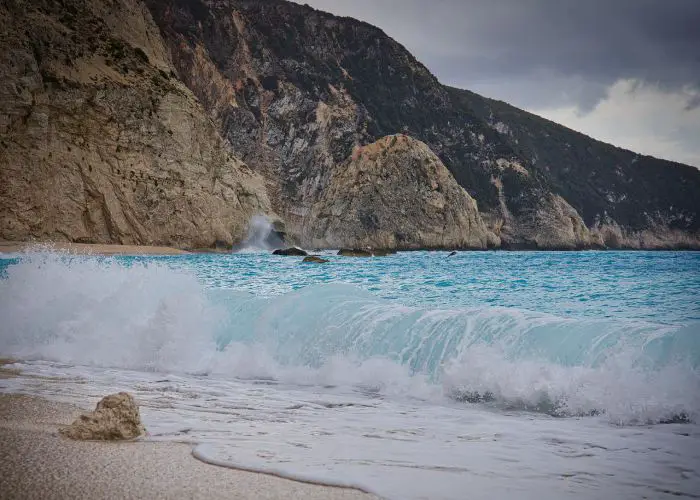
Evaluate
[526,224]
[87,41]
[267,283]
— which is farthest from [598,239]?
[267,283]

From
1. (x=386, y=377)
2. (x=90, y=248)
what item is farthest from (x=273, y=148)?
(x=386, y=377)

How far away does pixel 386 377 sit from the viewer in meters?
7.55

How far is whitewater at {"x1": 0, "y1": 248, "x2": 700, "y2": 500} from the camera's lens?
4.00 m

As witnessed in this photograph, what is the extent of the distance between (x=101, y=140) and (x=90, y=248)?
11010 millimetres

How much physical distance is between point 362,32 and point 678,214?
89333 millimetres

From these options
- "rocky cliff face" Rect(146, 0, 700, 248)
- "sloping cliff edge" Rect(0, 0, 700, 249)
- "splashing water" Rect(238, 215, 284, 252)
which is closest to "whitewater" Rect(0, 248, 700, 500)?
"sloping cliff edge" Rect(0, 0, 700, 249)

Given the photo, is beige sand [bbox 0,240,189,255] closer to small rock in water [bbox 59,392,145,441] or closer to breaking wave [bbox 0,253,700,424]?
breaking wave [bbox 0,253,700,424]

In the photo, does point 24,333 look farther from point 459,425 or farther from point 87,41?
point 87,41

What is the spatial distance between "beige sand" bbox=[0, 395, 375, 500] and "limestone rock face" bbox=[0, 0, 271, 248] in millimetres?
48394

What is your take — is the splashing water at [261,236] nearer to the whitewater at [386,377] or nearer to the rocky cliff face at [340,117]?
the rocky cliff face at [340,117]

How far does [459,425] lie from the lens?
5.38 meters

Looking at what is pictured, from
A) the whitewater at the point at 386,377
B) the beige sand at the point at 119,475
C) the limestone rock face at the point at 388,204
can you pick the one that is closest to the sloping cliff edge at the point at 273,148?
the limestone rock face at the point at 388,204

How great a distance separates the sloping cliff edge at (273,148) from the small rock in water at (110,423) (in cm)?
4815

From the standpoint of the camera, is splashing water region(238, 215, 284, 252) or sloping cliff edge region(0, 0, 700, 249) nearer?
sloping cliff edge region(0, 0, 700, 249)
